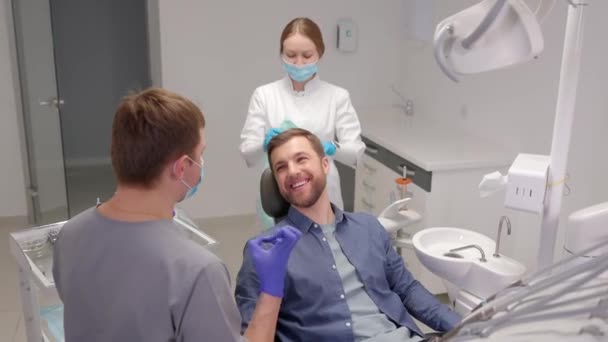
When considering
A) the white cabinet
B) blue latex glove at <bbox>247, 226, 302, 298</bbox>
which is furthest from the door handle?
blue latex glove at <bbox>247, 226, 302, 298</bbox>

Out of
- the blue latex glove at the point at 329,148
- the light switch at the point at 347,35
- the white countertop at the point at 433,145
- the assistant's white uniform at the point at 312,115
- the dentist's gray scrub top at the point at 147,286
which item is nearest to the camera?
the dentist's gray scrub top at the point at 147,286

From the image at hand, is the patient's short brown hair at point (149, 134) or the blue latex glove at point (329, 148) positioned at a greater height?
the patient's short brown hair at point (149, 134)

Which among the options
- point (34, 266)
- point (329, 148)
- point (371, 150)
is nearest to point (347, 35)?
point (371, 150)

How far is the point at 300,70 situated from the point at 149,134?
1.47 m

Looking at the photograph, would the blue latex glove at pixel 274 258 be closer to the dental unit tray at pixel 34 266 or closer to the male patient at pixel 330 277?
the male patient at pixel 330 277

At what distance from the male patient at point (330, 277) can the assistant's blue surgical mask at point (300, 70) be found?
0.59 metres

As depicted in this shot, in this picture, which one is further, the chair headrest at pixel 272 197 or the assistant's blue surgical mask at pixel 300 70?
the assistant's blue surgical mask at pixel 300 70

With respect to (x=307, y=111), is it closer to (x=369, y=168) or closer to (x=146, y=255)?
(x=369, y=168)

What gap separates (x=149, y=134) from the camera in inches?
46.6

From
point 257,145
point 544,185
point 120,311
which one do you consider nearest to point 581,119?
point 544,185

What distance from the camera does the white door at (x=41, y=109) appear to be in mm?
3721

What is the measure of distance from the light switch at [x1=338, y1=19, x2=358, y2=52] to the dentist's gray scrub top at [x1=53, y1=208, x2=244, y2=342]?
3077 millimetres

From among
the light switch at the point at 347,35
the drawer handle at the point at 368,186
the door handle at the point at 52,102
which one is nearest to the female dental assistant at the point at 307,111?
the drawer handle at the point at 368,186

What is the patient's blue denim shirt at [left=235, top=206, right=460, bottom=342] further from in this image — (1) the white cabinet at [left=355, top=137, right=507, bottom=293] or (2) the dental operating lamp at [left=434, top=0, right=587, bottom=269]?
(1) the white cabinet at [left=355, top=137, right=507, bottom=293]
